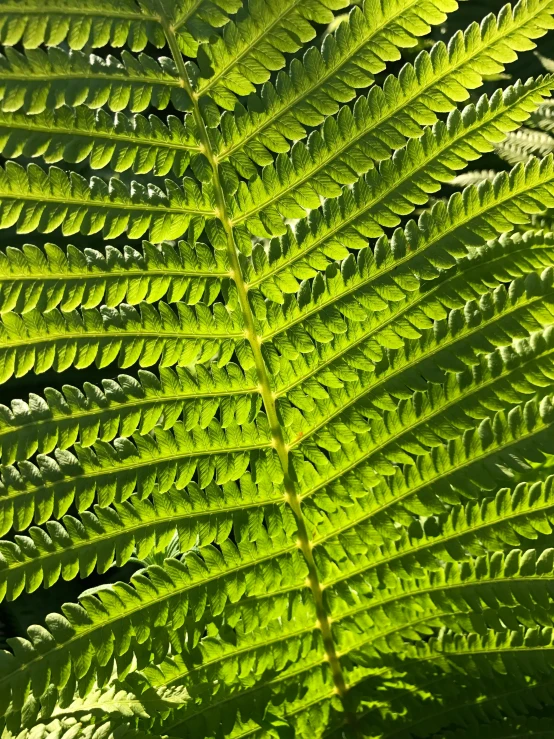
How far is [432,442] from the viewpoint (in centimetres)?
129

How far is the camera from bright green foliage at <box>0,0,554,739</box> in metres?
1.23

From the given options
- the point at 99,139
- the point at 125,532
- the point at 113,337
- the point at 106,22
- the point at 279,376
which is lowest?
the point at 125,532

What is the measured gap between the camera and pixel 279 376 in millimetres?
1340

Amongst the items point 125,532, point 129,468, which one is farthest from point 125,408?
point 125,532

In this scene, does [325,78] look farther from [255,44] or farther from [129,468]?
[129,468]

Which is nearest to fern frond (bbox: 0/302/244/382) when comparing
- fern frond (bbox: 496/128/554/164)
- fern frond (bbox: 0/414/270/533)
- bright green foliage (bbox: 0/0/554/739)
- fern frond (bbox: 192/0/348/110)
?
bright green foliage (bbox: 0/0/554/739)

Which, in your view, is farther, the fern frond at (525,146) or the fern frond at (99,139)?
the fern frond at (525,146)

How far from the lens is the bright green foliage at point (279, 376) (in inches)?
48.5

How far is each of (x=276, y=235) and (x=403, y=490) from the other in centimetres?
52

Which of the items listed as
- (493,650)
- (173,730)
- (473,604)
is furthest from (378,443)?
(173,730)

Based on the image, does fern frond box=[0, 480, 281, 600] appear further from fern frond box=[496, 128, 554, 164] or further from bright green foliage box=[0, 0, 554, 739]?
fern frond box=[496, 128, 554, 164]

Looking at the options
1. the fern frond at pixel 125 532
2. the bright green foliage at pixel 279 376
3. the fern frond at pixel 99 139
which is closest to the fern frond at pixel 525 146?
the bright green foliage at pixel 279 376

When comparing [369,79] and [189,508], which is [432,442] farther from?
[369,79]

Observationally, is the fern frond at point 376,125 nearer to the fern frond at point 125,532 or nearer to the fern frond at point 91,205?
the fern frond at point 91,205
